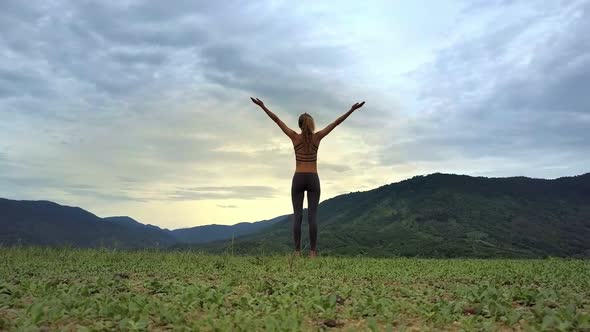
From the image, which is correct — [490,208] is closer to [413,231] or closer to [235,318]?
[413,231]

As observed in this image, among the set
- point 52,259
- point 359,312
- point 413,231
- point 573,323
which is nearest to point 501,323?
point 573,323

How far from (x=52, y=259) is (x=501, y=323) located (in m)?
10.0

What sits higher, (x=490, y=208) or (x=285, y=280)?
(x=490, y=208)

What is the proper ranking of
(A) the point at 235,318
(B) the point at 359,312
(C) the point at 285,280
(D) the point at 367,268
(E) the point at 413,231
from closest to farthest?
(A) the point at 235,318
(B) the point at 359,312
(C) the point at 285,280
(D) the point at 367,268
(E) the point at 413,231

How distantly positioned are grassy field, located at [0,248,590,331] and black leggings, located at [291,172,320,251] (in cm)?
380

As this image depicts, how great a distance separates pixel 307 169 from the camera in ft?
41.4

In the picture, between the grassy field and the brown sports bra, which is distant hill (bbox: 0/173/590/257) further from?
the grassy field

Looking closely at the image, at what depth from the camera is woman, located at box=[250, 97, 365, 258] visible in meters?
12.6

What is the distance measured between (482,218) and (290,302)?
148373mm

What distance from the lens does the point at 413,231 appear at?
4855 inches

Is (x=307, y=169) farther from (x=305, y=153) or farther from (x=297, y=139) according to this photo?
(x=297, y=139)

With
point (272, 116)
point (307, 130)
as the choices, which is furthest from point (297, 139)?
point (272, 116)

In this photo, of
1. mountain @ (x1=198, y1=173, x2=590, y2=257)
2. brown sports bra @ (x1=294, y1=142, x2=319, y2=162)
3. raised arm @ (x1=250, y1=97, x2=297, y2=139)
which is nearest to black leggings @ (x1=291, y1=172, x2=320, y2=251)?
brown sports bra @ (x1=294, y1=142, x2=319, y2=162)

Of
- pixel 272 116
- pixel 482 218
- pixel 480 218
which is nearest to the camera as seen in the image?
pixel 272 116
